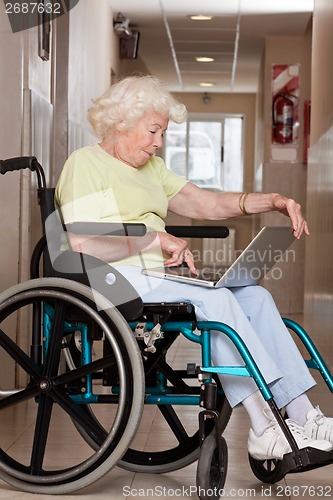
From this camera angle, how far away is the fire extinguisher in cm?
876

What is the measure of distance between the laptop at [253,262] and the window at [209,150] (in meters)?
11.1

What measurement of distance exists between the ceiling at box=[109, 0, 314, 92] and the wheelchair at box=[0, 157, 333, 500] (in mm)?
5604

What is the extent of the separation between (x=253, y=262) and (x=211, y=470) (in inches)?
19.6

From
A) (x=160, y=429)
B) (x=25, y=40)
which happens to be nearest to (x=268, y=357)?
(x=160, y=429)

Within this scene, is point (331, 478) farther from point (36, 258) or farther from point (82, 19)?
point (82, 19)

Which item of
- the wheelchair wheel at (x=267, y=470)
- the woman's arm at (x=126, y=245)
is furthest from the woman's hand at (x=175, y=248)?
the wheelchair wheel at (x=267, y=470)

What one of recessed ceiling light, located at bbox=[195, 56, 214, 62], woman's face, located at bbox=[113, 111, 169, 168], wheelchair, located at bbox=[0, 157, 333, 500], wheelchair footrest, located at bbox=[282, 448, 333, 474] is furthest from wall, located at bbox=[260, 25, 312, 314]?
wheelchair footrest, located at bbox=[282, 448, 333, 474]

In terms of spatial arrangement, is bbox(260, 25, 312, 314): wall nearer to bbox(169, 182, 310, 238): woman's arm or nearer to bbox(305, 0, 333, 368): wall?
bbox(305, 0, 333, 368): wall

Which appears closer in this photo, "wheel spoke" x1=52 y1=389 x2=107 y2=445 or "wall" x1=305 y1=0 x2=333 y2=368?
"wheel spoke" x1=52 y1=389 x2=107 y2=445

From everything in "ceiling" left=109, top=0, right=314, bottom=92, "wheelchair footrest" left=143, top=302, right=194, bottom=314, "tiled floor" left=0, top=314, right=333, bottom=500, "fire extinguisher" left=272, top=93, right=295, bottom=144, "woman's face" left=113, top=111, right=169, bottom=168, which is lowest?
"tiled floor" left=0, top=314, right=333, bottom=500

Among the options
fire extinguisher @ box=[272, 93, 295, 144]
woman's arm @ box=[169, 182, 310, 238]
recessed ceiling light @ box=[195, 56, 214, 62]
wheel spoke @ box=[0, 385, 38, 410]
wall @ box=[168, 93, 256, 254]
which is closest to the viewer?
wheel spoke @ box=[0, 385, 38, 410]

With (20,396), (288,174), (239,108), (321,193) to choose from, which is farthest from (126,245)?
(239,108)

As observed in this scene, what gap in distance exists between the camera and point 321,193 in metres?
5.41

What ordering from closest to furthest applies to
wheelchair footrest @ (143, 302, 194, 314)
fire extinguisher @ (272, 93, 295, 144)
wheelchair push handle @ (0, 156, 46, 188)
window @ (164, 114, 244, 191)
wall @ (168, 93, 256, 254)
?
wheelchair footrest @ (143, 302, 194, 314)
wheelchair push handle @ (0, 156, 46, 188)
fire extinguisher @ (272, 93, 295, 144)
wall @ (168, 93, 256, 254)
window @ (164, 114, 244, 191)
